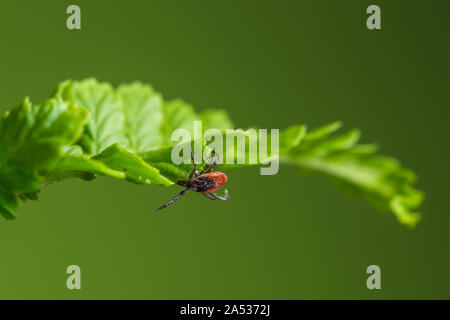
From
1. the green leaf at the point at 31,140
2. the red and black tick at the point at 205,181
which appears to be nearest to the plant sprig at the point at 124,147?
the green leaf at the point at 31,140

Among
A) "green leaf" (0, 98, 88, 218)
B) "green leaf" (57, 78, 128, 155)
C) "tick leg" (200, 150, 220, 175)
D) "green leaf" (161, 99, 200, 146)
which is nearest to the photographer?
"green leaf" (0, 98, 88, 218)

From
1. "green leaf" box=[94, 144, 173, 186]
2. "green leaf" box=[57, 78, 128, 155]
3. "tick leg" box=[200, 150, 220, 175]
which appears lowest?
"green leaf" box=[94, 144, 173, 186]

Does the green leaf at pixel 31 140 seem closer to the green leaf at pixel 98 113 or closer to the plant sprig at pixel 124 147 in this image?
the plant sprig at pixel 124 147

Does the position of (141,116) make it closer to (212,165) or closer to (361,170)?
(212,165)

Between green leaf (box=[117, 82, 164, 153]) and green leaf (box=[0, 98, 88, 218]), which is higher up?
green leaf (box=[117, 82, 164, 153])

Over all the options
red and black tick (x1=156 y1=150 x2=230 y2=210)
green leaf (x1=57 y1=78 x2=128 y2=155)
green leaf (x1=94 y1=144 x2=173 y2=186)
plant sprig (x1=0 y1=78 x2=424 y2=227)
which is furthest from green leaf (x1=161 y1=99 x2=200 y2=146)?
green leaf (x1=94 y1=144 x2=173 y2=186)

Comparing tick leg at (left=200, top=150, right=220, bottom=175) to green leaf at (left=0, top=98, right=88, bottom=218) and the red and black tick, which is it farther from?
green leaf at (left=0, top=98, right=88, bottom=218)

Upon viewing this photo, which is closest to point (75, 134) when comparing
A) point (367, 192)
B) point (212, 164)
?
point (212, 164)

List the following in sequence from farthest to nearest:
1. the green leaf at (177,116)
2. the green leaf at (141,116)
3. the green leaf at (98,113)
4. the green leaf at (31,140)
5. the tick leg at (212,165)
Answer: the green leaf at (177,116) → the green leaf at (141,116) → the green leaf at (98,113) → the tick leg at (212,165) → the green leaf at (31,140)
